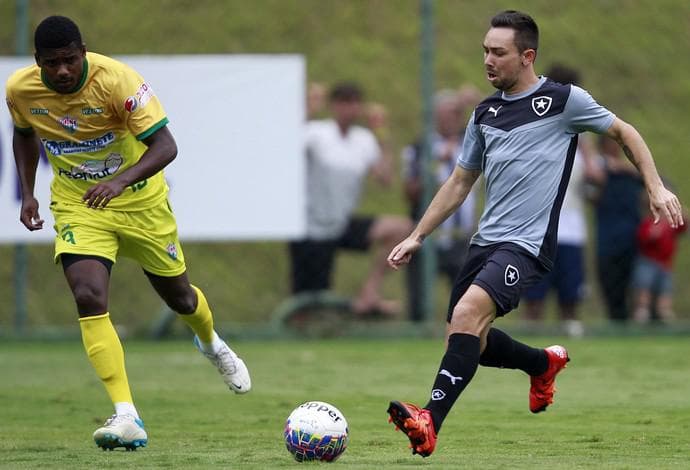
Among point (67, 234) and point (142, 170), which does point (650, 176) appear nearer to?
point (142, 170)

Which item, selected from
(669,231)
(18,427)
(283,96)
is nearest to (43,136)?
(18,427)

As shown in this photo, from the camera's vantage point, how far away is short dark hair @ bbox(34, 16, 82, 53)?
6.98m

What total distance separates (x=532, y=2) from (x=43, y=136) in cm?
885

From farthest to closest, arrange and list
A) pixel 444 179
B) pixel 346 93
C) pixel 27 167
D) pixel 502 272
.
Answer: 1. pixel 444 179
2. pixel 346 93
3. pixel 27 167
4. pixel 502 272

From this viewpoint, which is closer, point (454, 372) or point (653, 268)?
point (454, 372)

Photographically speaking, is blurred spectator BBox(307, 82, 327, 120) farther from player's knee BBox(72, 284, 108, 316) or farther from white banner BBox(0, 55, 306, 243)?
player's knee BBox(72, 284, 108, 316)

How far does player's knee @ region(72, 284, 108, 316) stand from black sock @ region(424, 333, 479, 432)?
5.95 feet

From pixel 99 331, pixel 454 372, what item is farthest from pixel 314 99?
pixel 454 372

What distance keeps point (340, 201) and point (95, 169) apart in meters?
6.13

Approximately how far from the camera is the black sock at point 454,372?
6297mm

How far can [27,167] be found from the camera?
7.80 m

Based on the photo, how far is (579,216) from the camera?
13516 millimetres

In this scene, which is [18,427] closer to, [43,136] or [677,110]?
[43,136]

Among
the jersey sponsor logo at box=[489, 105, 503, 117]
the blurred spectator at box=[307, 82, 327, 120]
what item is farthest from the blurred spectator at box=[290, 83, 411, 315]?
the jersey sponsor logo at box=[489, 105, 503, 117]
